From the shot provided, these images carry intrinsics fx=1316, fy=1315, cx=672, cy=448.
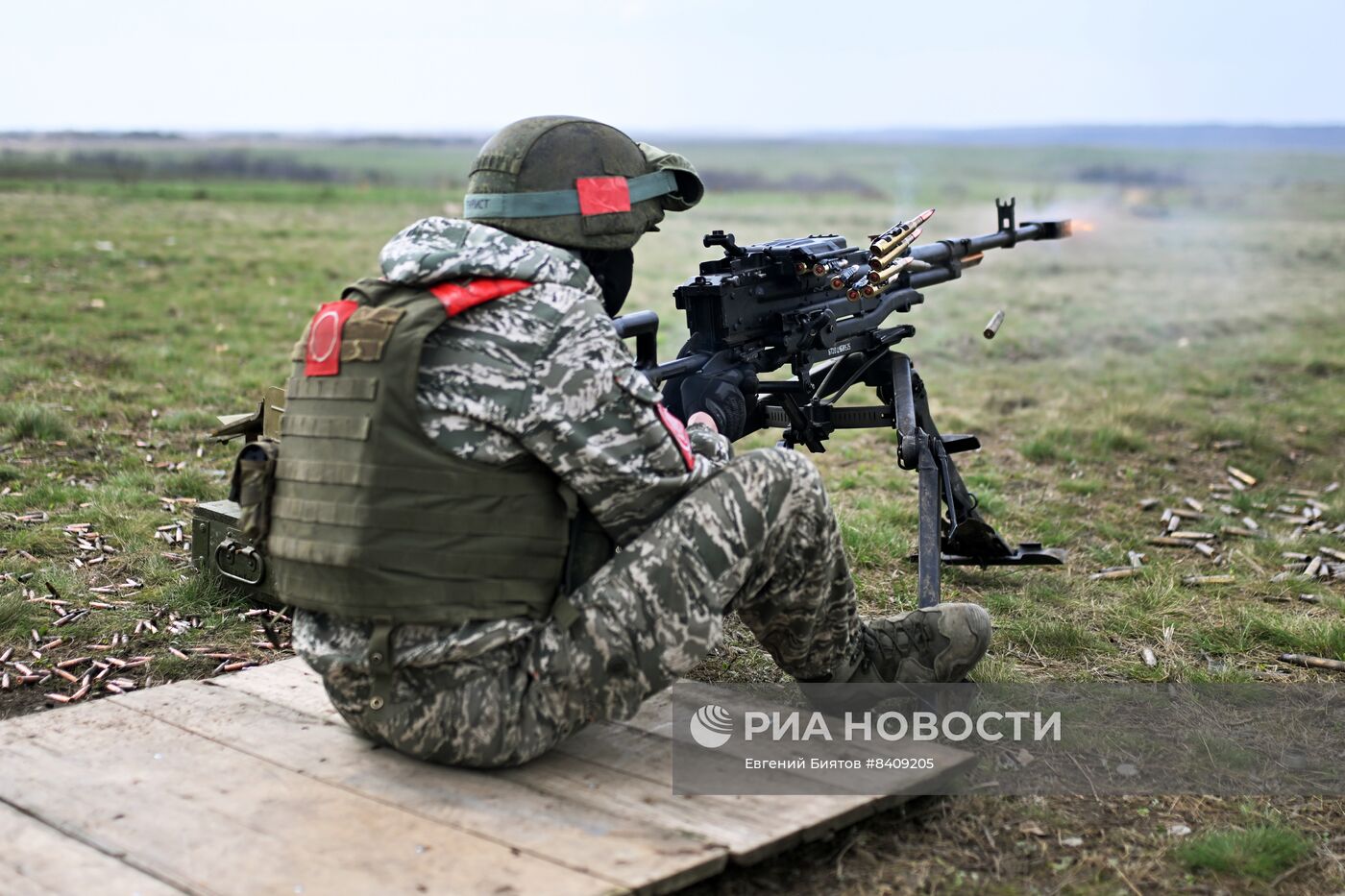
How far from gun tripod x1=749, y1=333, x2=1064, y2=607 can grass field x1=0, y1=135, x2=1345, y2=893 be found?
55cm

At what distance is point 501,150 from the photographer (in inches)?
153

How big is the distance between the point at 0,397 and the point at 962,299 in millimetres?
14152

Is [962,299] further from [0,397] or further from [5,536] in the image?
[5,536]

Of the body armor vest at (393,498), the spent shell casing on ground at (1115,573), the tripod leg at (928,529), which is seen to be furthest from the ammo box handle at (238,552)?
the spent shell casing on ground at (1115,573)

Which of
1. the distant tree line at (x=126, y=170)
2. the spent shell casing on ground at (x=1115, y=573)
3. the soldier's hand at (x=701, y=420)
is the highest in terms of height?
the distant tree line at (x=126, y=170)

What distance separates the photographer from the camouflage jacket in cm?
343

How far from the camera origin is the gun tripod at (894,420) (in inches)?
209

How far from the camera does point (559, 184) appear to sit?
389 cm

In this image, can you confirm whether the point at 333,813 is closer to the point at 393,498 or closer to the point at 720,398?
the point at 393,498

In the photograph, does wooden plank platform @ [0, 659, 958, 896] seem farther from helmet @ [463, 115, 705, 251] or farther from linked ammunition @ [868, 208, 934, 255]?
linked ammunition @ [868, 208, 934, 255]

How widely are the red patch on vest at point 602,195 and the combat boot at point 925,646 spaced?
5.48 ft

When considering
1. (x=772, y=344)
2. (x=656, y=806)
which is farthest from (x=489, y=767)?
(x=772, y=344)

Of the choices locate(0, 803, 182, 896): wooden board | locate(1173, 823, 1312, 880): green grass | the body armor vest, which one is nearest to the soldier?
the body armor vest

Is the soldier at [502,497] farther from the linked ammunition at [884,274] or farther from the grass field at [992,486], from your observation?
the linked ammunition at [884,274]
